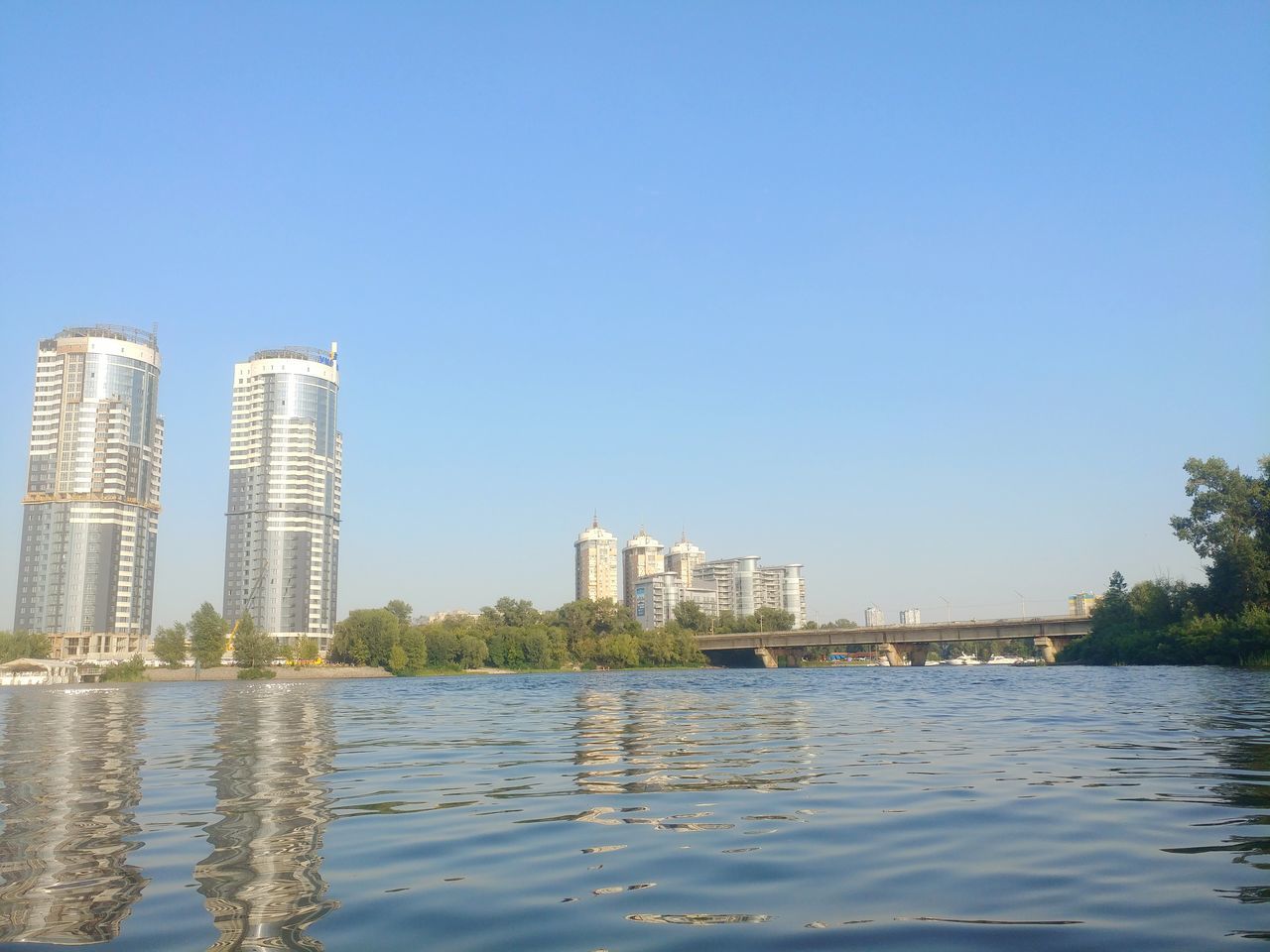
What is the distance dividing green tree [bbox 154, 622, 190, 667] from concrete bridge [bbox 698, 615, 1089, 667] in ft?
300

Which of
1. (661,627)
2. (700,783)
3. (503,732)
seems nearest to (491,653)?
(661,627)

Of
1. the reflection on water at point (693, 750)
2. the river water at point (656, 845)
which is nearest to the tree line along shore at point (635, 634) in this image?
the reflection on water at point (693, 750)

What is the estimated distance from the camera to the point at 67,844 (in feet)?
36.2

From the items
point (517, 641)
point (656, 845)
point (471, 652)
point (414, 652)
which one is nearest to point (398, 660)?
point (414, 652)

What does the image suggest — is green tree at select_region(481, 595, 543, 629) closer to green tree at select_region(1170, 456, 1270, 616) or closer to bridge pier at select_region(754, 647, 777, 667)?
bridge pier at select_region(754, 647, 777, 667)

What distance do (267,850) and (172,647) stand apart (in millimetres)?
164253

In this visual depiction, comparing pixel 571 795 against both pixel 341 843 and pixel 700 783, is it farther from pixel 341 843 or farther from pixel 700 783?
pixel 341 843

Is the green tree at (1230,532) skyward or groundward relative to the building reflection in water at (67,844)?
skyward

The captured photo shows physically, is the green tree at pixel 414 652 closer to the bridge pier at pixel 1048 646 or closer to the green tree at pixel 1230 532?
the bridge pier at pixel 1048 646

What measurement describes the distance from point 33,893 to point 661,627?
183008 mm

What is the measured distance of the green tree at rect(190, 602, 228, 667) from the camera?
151 meters

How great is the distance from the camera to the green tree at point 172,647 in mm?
156000

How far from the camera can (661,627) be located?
189375 millimetres

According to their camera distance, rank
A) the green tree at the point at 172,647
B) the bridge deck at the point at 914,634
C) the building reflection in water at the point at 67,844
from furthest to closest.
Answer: the green tree at the point at 172,647 < the bridge deck at the point at 914,634 < the building reflection in water at the point at 67,844
